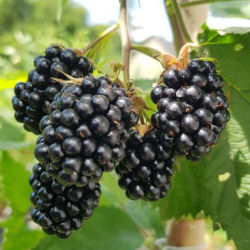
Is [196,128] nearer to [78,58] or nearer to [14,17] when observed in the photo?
[78,58]

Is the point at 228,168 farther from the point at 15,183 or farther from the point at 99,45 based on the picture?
the point at 15,183

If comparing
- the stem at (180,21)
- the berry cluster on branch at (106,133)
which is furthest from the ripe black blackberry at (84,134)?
the stem at (180,21)

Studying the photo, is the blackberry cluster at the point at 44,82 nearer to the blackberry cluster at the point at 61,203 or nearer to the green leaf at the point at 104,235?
the blackberry cluster at the point at 61,203

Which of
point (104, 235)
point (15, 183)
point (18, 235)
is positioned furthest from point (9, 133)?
point (104, 235)

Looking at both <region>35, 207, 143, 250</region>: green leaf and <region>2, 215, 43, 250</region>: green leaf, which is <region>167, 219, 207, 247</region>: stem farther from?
<region>2, 215, 43, 250</region>: green leaf

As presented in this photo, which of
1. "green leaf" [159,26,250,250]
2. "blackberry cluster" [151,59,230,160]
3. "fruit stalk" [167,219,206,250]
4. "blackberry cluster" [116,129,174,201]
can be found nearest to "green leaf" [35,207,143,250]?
"fruit stalk" [167,219,206,250]

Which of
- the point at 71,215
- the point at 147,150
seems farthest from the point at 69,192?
the point at 147,150
